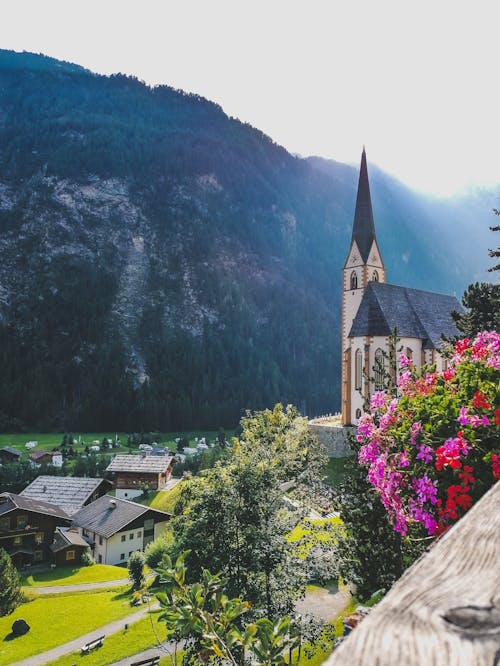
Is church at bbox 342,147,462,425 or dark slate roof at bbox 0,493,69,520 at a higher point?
church at bbox 342,147,462,425

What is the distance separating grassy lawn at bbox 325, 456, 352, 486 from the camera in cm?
3503

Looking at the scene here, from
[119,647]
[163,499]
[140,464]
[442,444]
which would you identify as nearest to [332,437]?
[119,647]

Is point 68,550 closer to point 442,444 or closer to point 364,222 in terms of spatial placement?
point 364,222

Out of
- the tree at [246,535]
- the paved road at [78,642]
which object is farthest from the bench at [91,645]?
the tree at [246,535]

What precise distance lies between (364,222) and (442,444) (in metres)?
48.8

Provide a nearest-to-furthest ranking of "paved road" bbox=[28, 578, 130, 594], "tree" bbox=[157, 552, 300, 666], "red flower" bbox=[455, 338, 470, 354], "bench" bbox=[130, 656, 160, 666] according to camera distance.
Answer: "tree" bbox=[157, 552, 300, 666] < "red flower" bbox=[455, 338, 470, 354] < "bench" bbox=[130, 656, 160, 666] < "paved road" bbox=[28, 578, 130, 594]

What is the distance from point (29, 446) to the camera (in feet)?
288

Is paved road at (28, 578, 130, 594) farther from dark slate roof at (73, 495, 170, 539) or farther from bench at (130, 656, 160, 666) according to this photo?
bench at (130, 656, 160, 666)

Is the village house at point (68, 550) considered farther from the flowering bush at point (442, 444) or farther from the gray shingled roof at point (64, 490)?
the flowering bush at point (442, 444)

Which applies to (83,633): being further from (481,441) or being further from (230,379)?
(230,379)

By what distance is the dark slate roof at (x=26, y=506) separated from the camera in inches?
1791

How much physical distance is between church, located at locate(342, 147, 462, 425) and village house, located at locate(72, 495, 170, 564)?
21.5 metres

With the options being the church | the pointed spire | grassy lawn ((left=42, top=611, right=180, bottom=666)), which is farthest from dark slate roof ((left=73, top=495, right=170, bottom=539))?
the pointed spire

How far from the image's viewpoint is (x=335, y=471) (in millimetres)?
35969
